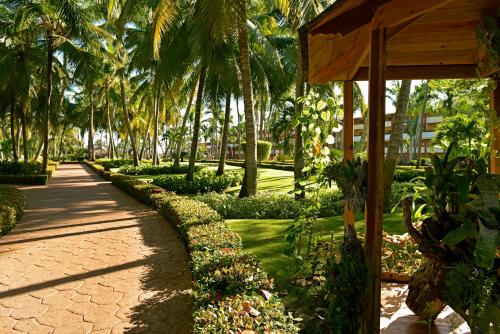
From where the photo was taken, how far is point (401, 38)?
12.2 ft

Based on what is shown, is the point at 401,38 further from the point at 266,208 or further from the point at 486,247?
the point at 266,208

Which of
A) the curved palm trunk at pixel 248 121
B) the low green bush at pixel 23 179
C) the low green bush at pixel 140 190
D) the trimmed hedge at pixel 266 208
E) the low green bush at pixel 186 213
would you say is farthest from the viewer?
the low green bush at pixel 23 179

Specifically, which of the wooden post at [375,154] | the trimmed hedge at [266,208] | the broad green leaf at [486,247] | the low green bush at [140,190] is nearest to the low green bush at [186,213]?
the trimmed hedge at [266,208]

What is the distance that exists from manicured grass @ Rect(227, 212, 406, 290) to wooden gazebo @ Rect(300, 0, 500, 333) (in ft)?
4.99

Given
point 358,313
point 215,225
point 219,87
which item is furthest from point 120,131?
point 358,313

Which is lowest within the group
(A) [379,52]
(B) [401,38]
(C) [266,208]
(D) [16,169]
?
(C) [266,208]

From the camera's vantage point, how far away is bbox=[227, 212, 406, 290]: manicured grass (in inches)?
206

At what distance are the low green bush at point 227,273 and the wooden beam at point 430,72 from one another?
2.57 metres

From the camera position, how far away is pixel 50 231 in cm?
850

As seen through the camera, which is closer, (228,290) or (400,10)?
(400,10)

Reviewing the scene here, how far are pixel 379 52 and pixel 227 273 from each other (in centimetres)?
256

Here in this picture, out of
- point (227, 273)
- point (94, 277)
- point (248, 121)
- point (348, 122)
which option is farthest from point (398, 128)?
point (94, 277)

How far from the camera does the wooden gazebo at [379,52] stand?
2.76 metres

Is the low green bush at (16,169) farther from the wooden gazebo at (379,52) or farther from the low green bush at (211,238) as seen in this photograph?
the wooden gazebo at (379,52)
